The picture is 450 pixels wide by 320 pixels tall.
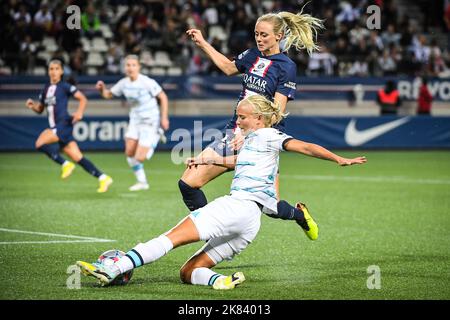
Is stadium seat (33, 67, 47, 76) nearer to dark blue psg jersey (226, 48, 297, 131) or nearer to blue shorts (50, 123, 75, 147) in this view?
blue shorts (50, 123, 75, 147)

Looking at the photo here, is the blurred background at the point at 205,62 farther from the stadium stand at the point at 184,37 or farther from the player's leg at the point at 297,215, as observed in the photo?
the player's leg at the point at 297,215

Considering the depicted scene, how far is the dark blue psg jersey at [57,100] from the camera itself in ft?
52.1

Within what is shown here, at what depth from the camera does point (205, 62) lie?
2708 centimetres

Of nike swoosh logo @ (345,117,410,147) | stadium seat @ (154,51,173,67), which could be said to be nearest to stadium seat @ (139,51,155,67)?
stadium seat @ (154,51,173,67)

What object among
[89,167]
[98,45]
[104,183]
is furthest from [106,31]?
[104,183]

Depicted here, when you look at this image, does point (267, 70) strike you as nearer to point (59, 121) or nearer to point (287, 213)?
point (287, 213)

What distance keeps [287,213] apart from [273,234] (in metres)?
2.43

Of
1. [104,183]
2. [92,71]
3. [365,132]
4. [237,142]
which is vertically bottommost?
[365,132]

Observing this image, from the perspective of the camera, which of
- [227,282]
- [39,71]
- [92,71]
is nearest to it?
[227,282]

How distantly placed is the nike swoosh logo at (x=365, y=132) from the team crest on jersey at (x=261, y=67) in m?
16.6

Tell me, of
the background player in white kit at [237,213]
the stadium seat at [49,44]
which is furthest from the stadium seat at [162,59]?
the background player in white kit at [237,213]

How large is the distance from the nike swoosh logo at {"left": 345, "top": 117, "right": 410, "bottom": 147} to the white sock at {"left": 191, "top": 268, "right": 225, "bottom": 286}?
716 inches

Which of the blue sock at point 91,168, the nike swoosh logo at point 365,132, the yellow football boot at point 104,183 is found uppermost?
the blue sock at point 91,168

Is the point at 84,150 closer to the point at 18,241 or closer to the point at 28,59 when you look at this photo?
the point at 28,59
